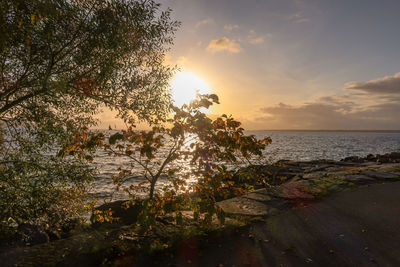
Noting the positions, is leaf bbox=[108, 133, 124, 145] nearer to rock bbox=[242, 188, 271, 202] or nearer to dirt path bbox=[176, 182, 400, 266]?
dirt path bbox=[176, 182, 400, 266]

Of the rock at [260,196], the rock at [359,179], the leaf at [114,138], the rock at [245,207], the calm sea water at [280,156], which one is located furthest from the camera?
the calm sea water at [280,156]

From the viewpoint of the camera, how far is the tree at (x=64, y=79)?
6473 millimetres

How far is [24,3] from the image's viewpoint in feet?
18.0

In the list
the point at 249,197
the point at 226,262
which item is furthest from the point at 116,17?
the point at 249,197

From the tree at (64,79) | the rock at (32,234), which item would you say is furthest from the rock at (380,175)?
the rock at (32,234)

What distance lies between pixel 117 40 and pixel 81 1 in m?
1.46

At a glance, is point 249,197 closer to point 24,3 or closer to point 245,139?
point 245,139

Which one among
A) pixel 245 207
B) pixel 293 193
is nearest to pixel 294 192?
pixel 293 193

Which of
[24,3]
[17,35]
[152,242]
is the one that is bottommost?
[152,242]

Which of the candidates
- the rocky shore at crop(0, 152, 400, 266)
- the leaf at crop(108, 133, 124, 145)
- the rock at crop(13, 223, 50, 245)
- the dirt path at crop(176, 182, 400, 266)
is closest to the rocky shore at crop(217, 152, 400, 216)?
the rocky shore at crop(0, 152, 400, 266)

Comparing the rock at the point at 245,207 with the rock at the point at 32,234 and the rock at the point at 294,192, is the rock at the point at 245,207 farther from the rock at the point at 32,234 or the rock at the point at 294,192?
the rock at the point at 32,234

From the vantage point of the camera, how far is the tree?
21.2 feet

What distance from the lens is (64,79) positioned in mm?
6461

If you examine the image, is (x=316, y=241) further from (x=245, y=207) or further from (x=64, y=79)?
(x=64, y=79)
